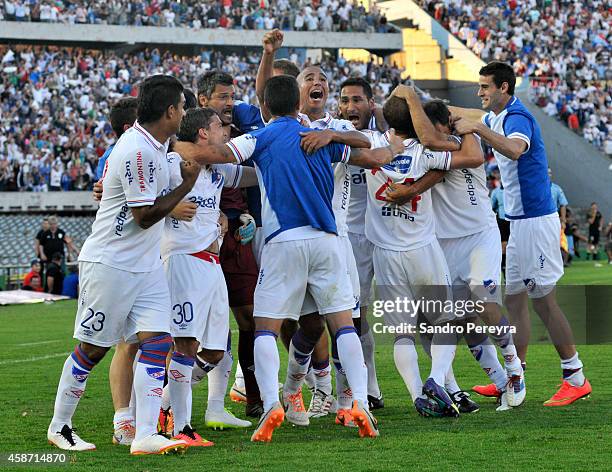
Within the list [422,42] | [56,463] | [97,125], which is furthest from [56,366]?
[422,42]

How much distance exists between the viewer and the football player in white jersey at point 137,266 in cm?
693

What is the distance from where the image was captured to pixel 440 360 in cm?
838

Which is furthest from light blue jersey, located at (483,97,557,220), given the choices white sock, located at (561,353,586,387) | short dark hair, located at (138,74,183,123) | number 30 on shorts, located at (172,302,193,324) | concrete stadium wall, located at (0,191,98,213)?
concrete stadium wall, located at (0,191,98,213)

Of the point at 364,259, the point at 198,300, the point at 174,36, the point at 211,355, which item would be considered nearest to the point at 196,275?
the point at 198,300

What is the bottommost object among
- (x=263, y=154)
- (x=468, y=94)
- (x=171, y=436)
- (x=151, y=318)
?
(x=468, y=94)

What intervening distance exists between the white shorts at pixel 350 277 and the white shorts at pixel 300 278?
0.19 metres

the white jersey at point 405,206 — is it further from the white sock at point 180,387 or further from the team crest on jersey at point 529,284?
the white sock at point 180,387

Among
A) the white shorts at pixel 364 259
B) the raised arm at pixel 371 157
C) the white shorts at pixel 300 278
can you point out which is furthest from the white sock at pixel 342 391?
the raised arm at pixel 371 157

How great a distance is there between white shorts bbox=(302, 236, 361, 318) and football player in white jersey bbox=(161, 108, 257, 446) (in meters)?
0.57

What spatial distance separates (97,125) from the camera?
36.3m

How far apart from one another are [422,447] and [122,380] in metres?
2.09

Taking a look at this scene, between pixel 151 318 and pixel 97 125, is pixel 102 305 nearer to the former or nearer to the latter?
pixel 151 318

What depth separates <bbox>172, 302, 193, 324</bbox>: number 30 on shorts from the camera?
7555mm

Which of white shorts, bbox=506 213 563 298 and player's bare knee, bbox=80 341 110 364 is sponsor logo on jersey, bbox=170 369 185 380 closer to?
player's bare knee, bbox=80 341 110 364
